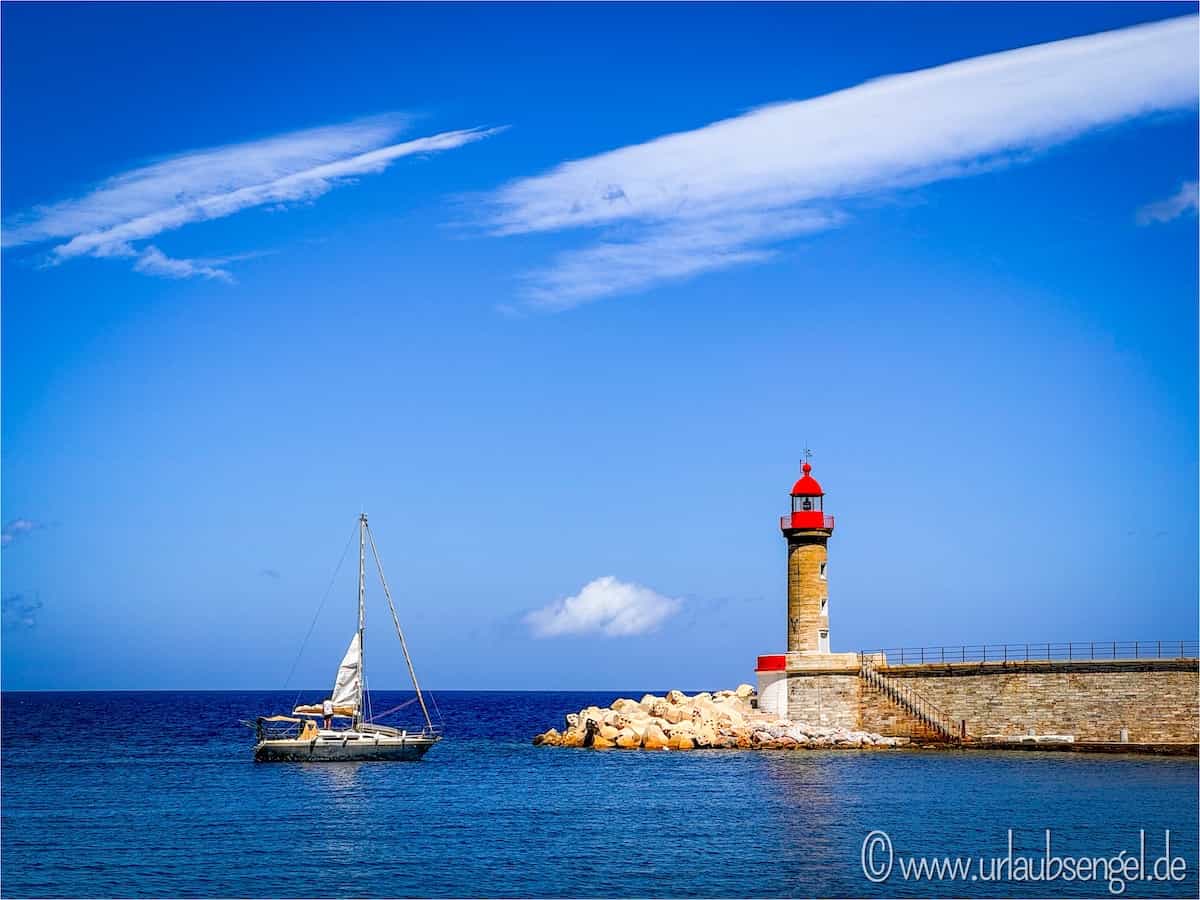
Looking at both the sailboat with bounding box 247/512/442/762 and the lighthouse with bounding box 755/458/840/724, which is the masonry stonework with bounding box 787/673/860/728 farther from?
the sailboat with bounding box 247/512/442/762

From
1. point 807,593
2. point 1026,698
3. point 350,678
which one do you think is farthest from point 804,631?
point 350,678

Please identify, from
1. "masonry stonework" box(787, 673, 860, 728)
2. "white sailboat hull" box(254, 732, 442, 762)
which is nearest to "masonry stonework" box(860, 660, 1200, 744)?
"masonry stonework" box(787, 673, 860, 728)

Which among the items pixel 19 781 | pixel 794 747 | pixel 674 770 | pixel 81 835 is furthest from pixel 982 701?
pixel 19 781

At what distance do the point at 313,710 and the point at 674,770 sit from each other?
19592 millimetres

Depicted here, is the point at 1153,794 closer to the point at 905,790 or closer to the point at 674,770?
the point at 905,790

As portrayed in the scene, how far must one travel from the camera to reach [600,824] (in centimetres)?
3128

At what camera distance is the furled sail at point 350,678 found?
49406mm

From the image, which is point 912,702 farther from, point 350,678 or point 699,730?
point 350,678

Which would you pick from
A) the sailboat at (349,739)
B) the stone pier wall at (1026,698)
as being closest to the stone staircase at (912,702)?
the stone pier wall at (1026,698)

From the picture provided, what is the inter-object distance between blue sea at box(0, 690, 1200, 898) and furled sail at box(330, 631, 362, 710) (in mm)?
2815

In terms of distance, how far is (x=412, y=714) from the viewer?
121 m

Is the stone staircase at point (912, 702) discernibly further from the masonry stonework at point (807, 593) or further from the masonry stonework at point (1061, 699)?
the masonry stonework at point (807, 593)

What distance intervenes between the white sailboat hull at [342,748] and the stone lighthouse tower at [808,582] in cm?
1469

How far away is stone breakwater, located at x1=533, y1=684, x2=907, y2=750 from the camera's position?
1865 inches
